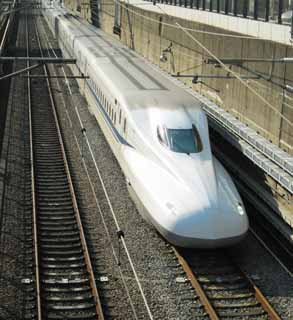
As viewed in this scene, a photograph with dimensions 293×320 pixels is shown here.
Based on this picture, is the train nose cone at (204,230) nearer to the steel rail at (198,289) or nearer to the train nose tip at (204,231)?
the train nose tip at (204,231)

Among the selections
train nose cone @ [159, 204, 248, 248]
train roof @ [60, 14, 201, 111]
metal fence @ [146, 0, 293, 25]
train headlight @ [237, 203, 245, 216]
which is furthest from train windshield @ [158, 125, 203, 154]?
metal fence @ [146, 0, 293, 25]

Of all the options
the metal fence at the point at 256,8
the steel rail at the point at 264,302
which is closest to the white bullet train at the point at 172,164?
the steel rail at the point at 264,302

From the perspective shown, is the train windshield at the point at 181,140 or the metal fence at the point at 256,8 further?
the metal fence at the point at 256,8

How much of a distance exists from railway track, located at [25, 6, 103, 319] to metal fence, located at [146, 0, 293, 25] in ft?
27.9

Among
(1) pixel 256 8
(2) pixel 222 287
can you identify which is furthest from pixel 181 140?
(1) pixel 256 8

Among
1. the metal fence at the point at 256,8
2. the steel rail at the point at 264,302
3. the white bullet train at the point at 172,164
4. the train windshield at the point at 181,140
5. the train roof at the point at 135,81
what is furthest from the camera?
the metal fence at the point at 256,8

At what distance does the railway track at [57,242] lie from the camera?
39.4 feet

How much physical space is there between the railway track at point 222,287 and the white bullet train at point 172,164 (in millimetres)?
606

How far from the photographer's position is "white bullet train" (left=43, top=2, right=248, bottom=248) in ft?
43.7

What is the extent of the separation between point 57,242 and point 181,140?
3794 millimetres

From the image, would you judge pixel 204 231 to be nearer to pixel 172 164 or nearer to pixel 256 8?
pixel 172 164

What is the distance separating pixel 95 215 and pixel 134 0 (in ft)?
107

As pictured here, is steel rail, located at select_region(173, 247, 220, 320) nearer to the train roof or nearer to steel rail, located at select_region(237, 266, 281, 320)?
steel rail, located at select_region(237, 266, 281, 320)

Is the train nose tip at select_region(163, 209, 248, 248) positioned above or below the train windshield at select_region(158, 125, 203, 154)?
below
